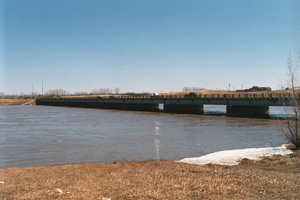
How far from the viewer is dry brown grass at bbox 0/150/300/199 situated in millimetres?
8389

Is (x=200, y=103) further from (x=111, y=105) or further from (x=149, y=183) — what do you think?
(x=149, y=183)

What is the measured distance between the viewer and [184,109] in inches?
2749

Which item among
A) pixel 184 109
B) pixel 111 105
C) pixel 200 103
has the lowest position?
pixel 184 109

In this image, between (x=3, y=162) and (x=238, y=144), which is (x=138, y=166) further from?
(x=238, y=144)

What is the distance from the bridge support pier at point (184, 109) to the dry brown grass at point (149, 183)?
178ft

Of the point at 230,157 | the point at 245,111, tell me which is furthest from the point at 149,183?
the point at 245,111

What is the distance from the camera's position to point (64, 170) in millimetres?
13203

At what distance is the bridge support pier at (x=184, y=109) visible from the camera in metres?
67.9

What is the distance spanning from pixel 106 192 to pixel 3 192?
3548mm

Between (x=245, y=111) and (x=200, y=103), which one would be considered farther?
(x=200, y=103)

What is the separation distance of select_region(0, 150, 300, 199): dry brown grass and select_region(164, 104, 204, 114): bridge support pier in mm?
54250

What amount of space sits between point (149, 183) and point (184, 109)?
199 feet

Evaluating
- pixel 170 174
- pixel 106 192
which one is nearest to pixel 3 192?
pixel 106 192

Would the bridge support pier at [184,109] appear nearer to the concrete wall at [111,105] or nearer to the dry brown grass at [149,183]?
the concrete wall at [111,105]
